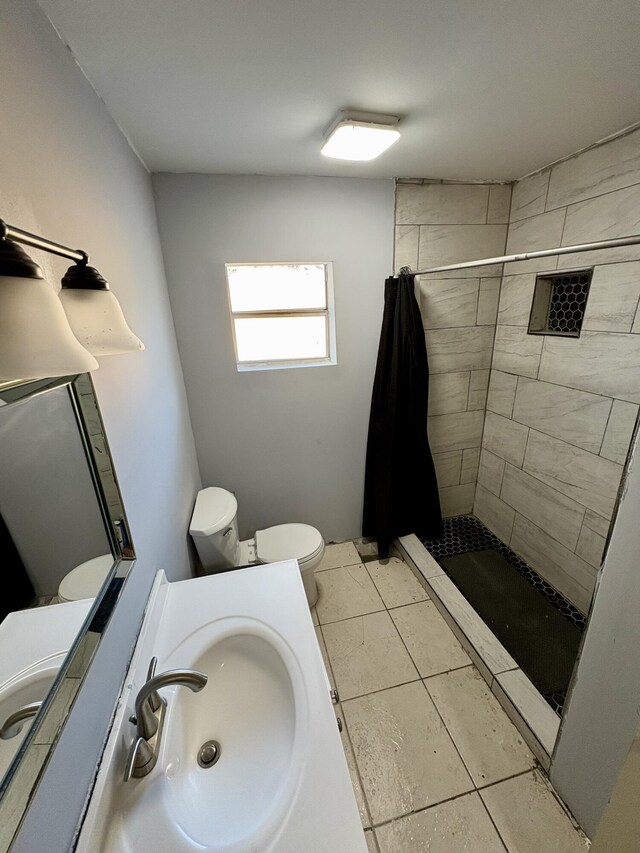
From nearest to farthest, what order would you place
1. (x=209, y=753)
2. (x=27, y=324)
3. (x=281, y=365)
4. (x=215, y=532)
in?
(x=27, y=324) → (x=209, y=753) → (x=215, y=532) → (x=281, y=365)

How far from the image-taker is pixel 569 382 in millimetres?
1757

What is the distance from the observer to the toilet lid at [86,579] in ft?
2.24

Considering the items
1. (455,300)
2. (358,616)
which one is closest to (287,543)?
(358,616)

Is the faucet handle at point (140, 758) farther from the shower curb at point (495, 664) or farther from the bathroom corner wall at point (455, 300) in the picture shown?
the bathroom corner wall at point (455, 300)

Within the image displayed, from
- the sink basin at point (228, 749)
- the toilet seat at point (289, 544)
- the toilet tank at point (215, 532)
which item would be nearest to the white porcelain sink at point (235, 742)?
the sink basin at point (228, 749)

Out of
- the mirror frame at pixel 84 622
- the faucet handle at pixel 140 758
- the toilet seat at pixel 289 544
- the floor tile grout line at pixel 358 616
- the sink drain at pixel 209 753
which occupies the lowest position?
the floor tile grout line at pixel 358 616

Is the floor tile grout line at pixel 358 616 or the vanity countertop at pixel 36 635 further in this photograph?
the floor tile grout line at pixel 358 616

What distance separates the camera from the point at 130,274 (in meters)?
1.19

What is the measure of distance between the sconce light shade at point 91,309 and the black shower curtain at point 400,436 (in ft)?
5.14

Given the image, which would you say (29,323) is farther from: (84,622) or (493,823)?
(493,823)

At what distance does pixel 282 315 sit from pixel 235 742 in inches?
73.4

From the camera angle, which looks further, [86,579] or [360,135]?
[360,135]

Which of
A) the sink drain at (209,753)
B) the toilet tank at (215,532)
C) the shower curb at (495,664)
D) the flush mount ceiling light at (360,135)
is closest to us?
the sink drain at (209,753)

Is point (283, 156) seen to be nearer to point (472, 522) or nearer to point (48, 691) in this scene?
point (48, 691)
